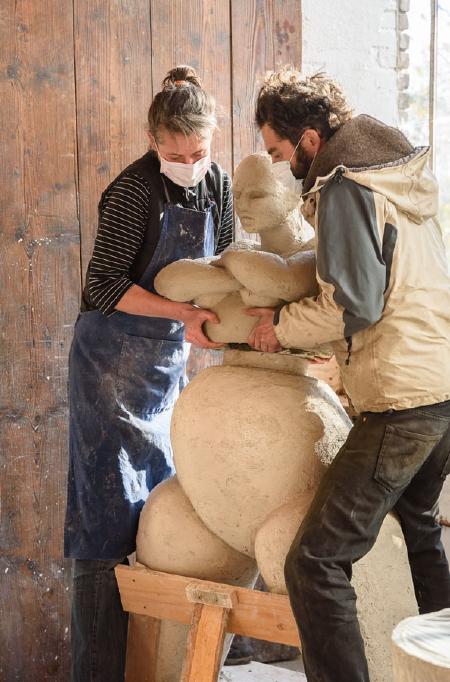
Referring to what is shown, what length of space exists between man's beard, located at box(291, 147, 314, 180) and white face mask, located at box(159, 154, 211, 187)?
1.31 feet

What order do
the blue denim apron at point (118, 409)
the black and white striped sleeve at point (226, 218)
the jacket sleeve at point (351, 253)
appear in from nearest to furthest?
1. the jacket sleeve at point (351, 253)
2. the blue denim apron at point (118, 409)
3. the black and white striped sleeve at point (226, 218)

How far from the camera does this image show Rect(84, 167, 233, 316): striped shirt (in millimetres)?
2623

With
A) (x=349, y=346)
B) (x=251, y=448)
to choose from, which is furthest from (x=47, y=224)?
(x=349, y=346)

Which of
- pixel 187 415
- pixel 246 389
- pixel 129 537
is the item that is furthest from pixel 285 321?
pixel 129 537

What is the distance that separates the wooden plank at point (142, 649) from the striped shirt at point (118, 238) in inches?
33.6

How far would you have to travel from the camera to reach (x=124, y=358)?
2.68 m

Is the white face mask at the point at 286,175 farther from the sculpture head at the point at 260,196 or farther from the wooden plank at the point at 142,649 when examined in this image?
the wooden plank at the point at 142,649

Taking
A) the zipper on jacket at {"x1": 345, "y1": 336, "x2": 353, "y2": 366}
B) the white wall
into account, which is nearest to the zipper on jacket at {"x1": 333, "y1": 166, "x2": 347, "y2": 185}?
the zipper on jacket at {"x1": 345, "y1": 336, "x2": 353, "y2": 366}

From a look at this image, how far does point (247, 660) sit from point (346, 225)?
77.1 inches

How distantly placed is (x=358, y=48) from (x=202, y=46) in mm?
742

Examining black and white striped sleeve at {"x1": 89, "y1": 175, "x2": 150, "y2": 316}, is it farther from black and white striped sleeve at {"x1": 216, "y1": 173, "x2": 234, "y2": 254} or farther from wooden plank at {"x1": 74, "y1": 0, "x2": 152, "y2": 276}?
wooden plank at {"x1": 74, "y1": 0, "x2": 152, "y2": 276}

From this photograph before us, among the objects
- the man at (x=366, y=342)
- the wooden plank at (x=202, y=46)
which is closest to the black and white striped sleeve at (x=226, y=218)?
the wooden plank at (x=202, y=46)

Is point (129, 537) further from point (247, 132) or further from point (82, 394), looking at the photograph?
point (247, 132)

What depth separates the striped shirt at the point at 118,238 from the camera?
8.61ft
